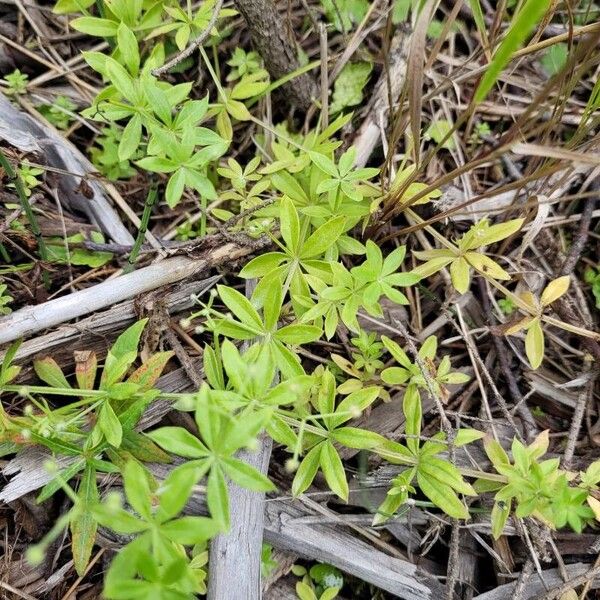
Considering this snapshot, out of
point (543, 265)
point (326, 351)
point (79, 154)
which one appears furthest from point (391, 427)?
point (79, 154)

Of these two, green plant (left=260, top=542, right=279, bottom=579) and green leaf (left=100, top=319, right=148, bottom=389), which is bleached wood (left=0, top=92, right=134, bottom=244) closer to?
green leaf (left=100, top=319, right=148, bottom=389)

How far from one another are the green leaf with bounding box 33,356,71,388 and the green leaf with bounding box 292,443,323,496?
89 centimetres

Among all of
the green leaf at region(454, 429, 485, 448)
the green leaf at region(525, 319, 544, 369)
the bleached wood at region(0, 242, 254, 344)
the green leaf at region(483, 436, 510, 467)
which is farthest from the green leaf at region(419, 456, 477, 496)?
the bleached wood at region(0, 242, 254, 344)

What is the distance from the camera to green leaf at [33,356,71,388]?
207cm

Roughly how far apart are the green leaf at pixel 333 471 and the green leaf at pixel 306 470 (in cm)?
3

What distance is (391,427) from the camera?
7.57 feet

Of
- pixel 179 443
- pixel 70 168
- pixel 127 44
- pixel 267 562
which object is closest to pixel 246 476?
pixel 179 443

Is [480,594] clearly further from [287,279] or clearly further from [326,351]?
[287,279]

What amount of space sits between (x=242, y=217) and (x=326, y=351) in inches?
25.8

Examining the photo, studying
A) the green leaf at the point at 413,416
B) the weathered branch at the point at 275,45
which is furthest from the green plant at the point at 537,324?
the weathered branch at the point at 275,45

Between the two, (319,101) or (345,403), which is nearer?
(345,403)

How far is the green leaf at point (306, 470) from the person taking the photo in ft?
6.27

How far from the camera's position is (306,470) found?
193 centimetres

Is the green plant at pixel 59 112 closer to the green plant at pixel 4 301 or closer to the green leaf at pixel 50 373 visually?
the green plant at pixel 4 301
